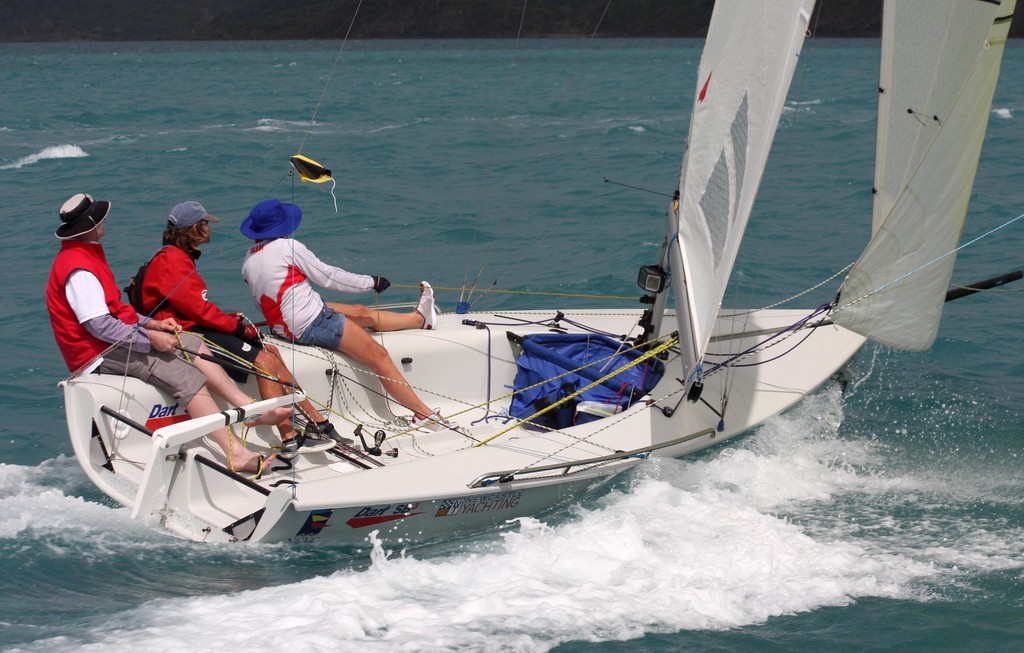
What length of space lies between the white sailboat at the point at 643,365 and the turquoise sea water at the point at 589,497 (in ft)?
0.55

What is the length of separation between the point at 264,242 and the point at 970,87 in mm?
3375

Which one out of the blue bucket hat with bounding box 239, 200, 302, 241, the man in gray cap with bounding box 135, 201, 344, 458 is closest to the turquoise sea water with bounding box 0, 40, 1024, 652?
the man in gray cap with bounding box 135, 201, 344, 458

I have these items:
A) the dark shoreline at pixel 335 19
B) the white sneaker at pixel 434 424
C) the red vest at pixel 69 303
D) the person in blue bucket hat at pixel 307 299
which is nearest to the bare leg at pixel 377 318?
the person in blue bucket hat at pixel 307 299

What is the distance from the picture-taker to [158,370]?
493 centimetres

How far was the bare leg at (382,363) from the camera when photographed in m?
5.62

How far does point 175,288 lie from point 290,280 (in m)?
0.55

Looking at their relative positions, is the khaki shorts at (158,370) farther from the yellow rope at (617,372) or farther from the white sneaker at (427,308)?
the white sneaker at (427,308)

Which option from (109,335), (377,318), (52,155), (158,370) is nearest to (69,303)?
(109,335)

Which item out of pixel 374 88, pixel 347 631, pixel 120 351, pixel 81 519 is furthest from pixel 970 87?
pixel 374 88

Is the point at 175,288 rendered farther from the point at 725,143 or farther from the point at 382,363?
the point at 725,143

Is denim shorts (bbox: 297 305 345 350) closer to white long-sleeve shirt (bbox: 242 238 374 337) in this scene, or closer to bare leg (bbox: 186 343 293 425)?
white long-sleeve shirt (bbox: 242 238 374 337)

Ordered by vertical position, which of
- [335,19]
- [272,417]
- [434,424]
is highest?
[335,19]

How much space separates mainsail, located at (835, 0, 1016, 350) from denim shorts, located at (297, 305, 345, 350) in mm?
2528

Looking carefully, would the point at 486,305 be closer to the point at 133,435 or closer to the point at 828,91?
the point at 133,435
